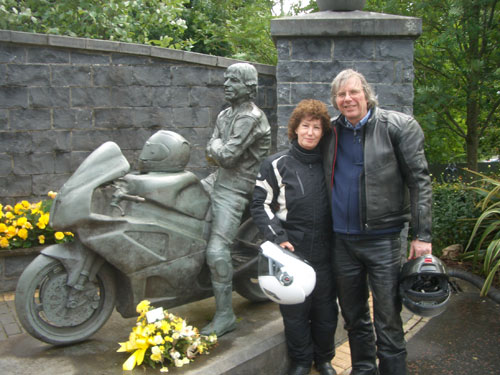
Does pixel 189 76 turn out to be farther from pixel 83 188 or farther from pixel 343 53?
pixel 83 188

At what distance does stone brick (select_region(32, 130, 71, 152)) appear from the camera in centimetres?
544

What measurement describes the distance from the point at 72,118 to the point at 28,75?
2.14 feet

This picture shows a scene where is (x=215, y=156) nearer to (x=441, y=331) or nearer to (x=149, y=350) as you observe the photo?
(x=149, y=350)

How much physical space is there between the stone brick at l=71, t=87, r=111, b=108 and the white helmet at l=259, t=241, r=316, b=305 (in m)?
3.55

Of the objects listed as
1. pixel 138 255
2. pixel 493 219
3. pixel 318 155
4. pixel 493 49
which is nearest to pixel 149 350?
pixel 138 255

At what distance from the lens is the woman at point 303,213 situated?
2998mm

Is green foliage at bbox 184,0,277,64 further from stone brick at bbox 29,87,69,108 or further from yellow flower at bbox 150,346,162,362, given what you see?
yellow flower at bbox 150,346,162,362

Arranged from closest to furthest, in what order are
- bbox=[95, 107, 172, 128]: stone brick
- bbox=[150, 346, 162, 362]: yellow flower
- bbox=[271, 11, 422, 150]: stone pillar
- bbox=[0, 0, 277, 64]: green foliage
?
bbox=[150, 346, 162, 362]: yellow flower < bbox=[271, 11, 422, 150]: stone pillar < bbox=[95, 107, 172, 128]: stone brick < bbox=[0, 0, 277, 64]: green foliage

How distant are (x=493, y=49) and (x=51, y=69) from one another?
617cm

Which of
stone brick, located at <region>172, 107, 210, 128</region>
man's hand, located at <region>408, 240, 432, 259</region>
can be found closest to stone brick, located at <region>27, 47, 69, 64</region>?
stone brick, located at <region>172, 107, 210, 128</region>

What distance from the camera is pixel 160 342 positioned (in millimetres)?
2748

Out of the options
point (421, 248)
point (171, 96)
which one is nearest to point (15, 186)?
point (171, 96)

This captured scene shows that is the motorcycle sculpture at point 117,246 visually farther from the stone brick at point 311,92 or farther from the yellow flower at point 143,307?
the stone brick at point 311,92

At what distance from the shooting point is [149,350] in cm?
280
